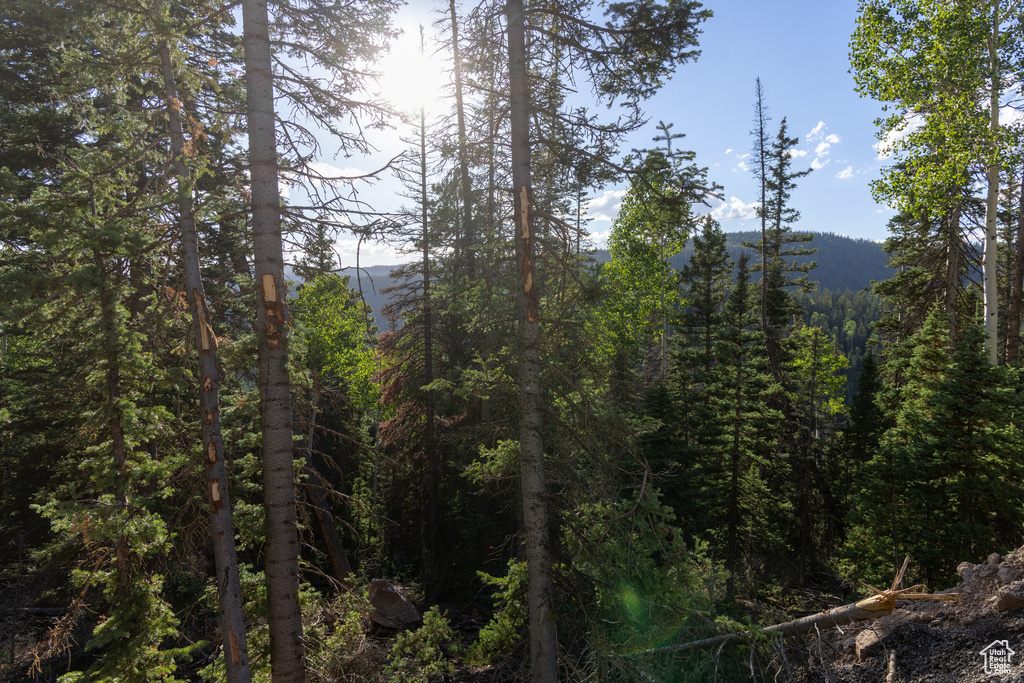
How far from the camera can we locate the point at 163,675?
639 centimetres

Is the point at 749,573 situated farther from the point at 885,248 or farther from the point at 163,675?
the point at 163,675

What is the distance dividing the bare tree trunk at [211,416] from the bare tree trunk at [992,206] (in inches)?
598

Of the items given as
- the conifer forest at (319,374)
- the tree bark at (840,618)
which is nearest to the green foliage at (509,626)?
the conifer forest at (319,374)

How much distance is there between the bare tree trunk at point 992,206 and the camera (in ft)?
35.1

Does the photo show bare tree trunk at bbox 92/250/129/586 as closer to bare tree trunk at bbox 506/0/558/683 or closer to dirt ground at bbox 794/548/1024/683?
bare tree trunk at bbox 506/0/558/683

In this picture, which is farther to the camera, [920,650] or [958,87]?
[958,87]

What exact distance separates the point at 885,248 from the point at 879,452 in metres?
12.7

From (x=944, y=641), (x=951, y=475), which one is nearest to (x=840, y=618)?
(x=944, y=641)

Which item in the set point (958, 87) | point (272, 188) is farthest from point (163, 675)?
point (958, 87)

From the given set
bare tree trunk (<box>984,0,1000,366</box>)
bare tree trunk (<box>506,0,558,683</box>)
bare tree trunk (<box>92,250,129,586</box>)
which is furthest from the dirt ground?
bare tree trunk (<box>92,250,129,586</box>)

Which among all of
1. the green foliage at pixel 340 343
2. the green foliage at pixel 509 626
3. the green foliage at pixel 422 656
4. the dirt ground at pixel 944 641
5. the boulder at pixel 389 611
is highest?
the green foliage at pixel 340 343

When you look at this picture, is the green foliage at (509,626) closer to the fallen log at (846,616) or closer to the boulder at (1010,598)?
the fallen log at (846,616)

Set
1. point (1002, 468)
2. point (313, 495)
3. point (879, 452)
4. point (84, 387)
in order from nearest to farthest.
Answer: point (84, 387)
point (313, 495)
point (1002, 468)
point (879, 452)

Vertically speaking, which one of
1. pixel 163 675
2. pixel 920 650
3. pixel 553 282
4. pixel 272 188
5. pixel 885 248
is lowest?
Result: pixel 163 675
